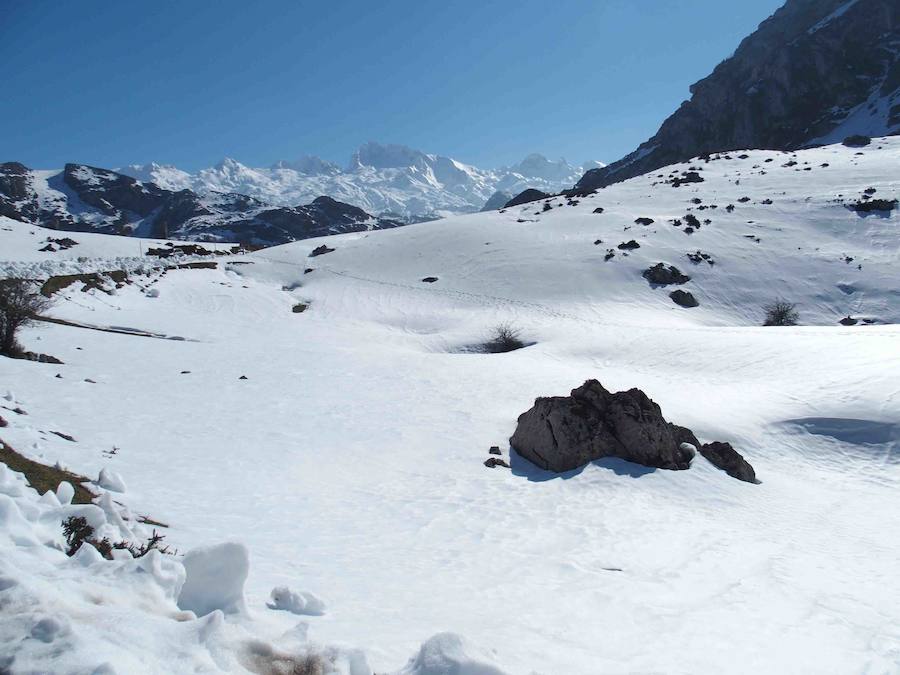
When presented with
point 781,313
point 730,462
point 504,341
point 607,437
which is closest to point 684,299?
point 781,313

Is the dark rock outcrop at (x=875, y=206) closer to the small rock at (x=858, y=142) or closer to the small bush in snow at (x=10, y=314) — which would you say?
the small rock at (x=858, y=142)

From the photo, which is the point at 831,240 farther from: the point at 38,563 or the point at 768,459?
the point at 38,563

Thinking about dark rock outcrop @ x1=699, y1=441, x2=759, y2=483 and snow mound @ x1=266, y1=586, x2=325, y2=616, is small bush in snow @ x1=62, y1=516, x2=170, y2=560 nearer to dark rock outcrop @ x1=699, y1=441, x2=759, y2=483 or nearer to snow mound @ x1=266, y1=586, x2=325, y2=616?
snow mound @ x1=266, y1=586, x2=325, y2=616

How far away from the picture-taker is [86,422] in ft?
45.2

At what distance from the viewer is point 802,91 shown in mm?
156250

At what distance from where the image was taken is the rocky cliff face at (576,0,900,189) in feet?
474

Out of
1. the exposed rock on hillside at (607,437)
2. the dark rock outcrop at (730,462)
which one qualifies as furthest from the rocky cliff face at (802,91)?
the exposed rock on hillside at (607,437)

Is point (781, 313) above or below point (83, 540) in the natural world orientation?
above

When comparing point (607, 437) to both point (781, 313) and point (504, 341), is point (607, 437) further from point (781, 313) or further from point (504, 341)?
point (781, 313)

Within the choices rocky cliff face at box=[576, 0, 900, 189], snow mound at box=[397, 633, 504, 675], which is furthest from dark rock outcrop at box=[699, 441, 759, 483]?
rocky cliff face at box=[576, 0, 900, 189]

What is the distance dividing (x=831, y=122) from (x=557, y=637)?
18182cm

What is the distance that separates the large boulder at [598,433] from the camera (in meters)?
16.7

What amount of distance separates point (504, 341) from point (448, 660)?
34887 millimetres

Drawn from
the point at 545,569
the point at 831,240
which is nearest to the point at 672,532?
the point at 545,569
